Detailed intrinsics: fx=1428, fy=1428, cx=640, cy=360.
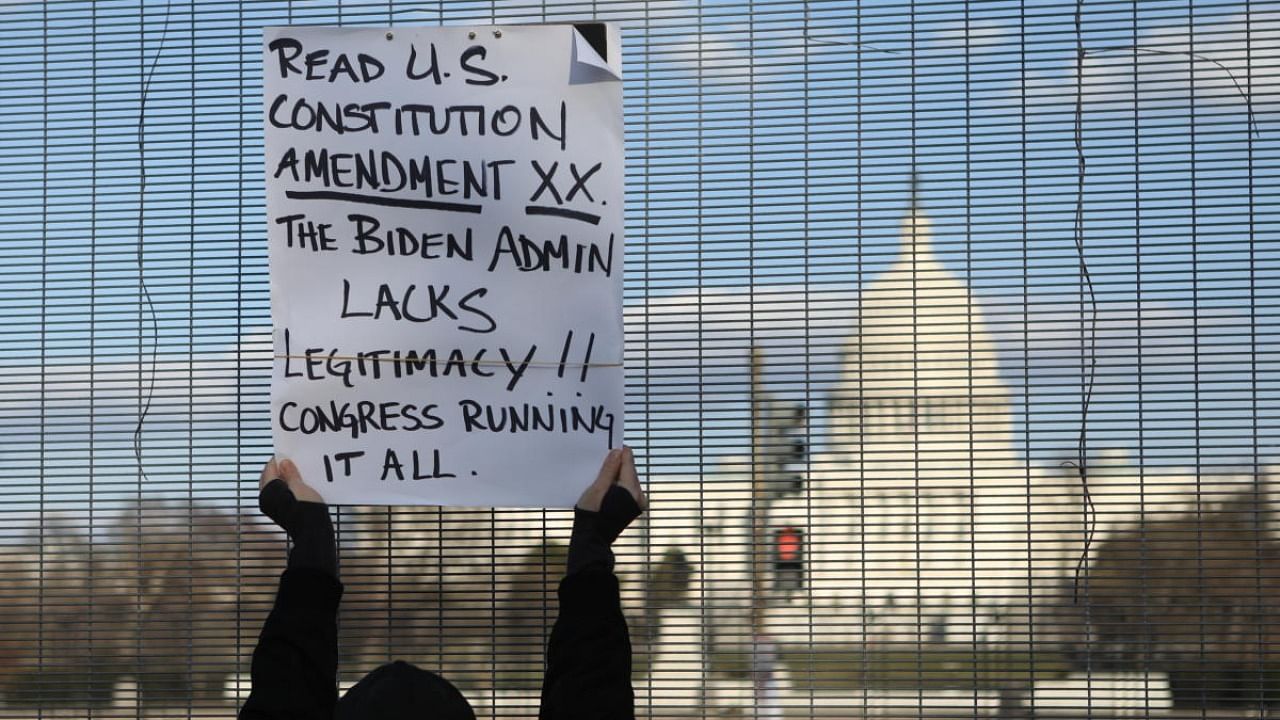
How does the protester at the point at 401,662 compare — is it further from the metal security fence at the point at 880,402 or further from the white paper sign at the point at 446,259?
the metal security fence at the point at 880,402

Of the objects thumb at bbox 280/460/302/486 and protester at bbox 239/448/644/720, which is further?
thumb at bbox 280/460/302/486

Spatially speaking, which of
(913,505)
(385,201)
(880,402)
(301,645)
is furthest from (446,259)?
(913,505)

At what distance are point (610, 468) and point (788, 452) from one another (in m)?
0.77

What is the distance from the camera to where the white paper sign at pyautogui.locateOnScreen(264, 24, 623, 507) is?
3.21 m

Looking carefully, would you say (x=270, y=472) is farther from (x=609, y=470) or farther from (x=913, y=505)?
(x=913, y=505)

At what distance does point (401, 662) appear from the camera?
2398mm

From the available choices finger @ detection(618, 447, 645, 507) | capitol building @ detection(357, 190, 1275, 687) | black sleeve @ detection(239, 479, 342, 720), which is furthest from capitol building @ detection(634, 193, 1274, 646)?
black sleeve @ detection(239, 479, 342, 720)

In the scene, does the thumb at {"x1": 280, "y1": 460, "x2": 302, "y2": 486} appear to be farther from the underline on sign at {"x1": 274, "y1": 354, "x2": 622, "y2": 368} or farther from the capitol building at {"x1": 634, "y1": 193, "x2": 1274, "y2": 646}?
the capitol building at {"x1": 634, "y1": 193, "x2": 1274, "y2": 646}

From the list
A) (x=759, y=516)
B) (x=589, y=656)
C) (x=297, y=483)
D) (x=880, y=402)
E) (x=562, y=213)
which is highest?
(x=562, y=213)

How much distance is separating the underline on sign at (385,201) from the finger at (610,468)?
2.07 ft

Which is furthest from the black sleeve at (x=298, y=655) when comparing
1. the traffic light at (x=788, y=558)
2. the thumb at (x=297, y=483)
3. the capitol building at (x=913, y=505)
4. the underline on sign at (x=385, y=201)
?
the traffic light at (x=788, y=558)

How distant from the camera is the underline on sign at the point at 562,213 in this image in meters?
3.27

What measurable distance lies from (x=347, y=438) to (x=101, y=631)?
4.25 ft

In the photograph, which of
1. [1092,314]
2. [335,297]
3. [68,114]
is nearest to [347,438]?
[335,297]
